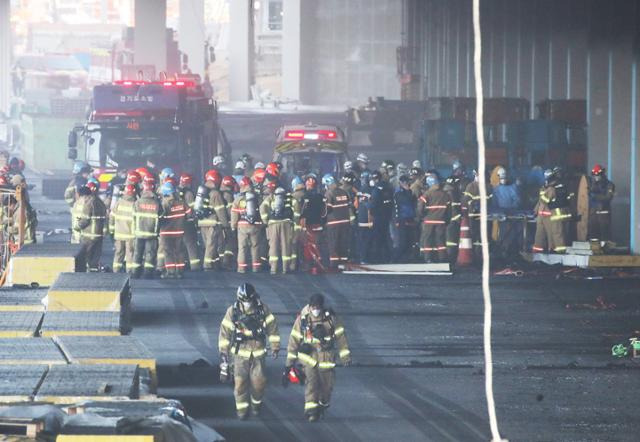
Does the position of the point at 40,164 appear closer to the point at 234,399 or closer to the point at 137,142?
the point at 137,142

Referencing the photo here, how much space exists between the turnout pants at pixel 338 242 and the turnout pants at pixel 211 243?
2.09m

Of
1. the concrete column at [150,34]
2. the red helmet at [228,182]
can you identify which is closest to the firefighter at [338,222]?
the red helmet at [228,182]

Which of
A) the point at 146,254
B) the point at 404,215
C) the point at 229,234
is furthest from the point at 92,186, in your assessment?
the point at 404,215

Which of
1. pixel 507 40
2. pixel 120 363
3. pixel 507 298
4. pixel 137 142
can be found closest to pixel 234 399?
pixel 120 363

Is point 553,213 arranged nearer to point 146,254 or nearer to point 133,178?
point 146,254

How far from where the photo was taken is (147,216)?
26.5 m

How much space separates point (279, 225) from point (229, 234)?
5.16ft

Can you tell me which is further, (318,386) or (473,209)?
(473,209)

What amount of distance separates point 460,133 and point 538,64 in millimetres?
9029

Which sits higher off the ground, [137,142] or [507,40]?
[507,40]

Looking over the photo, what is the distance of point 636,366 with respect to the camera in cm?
1975

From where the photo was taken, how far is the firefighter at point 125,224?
26.9 m

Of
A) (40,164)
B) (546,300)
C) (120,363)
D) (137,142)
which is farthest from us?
(40,164)

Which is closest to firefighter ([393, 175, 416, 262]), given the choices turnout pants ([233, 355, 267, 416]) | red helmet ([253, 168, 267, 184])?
red helmet ([253, 168, 267, 184])
